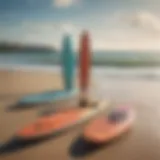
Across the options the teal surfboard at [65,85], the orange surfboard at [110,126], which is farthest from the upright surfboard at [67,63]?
the orange surfboard at [110,126]

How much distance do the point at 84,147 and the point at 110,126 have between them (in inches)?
3.1

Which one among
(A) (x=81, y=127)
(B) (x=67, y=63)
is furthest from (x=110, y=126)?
(B) (x=67, y=63)

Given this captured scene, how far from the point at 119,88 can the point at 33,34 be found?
0.83 ft

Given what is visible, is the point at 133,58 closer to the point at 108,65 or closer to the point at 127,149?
the point at 108,65

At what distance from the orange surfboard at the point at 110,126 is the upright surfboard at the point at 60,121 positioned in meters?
0.02

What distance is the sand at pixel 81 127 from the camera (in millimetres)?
803

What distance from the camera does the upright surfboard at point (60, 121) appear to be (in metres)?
0.80

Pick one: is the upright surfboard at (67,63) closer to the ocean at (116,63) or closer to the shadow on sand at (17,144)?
the ocean at (116,63)

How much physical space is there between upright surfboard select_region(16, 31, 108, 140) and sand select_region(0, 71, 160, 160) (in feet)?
0.06

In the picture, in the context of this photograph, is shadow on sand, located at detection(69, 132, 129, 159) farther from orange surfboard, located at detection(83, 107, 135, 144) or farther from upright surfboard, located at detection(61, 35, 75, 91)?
upright surfboard, located at detection(61, 35, 75, 91)

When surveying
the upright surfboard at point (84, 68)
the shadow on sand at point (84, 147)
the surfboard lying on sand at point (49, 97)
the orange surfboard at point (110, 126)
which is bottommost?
the shadow on sand at point (84, 147)

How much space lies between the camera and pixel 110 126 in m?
0.82

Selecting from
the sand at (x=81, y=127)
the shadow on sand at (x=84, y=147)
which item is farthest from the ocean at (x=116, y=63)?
the shadow on sand at (x=84, y=147)

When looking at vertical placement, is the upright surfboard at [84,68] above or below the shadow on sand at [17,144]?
above
